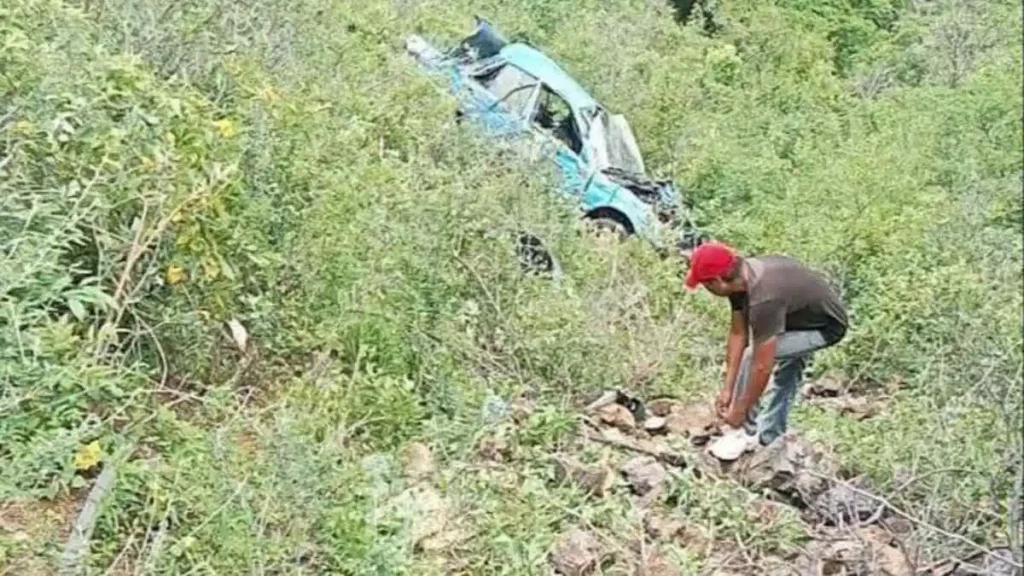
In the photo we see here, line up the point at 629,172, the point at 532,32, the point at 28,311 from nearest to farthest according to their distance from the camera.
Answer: the point at 28,311, the point at 629,172, the point at 532,32

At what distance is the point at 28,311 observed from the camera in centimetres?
480

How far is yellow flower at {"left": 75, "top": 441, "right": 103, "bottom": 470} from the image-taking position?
14.6 feet

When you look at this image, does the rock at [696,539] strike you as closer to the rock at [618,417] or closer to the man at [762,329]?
the man at [762,329]

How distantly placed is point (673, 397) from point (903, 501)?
1.75 metres

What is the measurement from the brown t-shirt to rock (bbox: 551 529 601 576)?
4.59ft

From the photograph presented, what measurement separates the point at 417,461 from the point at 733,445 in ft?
5.42

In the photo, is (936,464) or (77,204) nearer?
(77,204)

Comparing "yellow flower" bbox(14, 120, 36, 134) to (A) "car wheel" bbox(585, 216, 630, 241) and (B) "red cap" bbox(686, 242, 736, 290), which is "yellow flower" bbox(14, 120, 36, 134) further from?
(A) "car wheel" bbox(585, 216, 630, 241)

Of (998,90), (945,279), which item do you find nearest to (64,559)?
(945,279)

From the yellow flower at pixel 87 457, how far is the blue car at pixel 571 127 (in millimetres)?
5577

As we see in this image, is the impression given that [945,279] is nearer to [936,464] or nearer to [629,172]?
[936,464]

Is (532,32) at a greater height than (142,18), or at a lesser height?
lesser

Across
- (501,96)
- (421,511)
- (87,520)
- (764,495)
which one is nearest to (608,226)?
(501,96)

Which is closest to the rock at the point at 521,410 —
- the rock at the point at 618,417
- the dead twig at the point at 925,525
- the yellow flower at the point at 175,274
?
the rock at the point at 618,417
